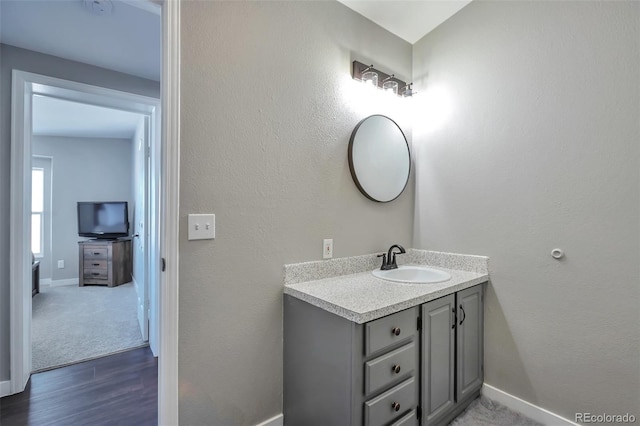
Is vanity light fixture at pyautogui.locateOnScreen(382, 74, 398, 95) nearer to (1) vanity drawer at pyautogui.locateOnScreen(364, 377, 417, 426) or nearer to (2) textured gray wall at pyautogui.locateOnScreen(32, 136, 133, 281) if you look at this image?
(1) vanity drawer at pyautogui.locateOnScreen(364, 377, 417, 426)

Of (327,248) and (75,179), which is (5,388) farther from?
(75,179)

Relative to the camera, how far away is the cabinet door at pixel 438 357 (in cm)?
143

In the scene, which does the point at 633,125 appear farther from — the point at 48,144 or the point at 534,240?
the point at 48,144

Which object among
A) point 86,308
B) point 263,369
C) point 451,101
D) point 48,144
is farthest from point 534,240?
point 48,144

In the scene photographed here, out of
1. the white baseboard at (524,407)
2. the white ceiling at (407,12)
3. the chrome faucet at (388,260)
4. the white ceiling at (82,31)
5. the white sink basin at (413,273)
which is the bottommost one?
the white baseboard at (524,407)

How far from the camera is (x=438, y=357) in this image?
1.51 metres

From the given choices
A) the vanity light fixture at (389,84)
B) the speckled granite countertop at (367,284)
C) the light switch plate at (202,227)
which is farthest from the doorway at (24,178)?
the vanity light fixture at (389,84)

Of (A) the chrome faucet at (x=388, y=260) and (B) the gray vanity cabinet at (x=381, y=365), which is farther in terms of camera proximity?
(A) the chrome faucet at (x=388, y=260)

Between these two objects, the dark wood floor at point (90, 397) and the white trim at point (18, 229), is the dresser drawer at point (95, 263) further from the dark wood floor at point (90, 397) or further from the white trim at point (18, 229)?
the white trim at point (18, 229)

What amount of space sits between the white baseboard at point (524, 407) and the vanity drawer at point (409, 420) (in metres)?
0.78

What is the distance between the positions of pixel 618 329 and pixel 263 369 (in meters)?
1.76

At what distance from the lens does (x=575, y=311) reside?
1.54 m

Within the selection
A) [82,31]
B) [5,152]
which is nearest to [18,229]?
[5,152]

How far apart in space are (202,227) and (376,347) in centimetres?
92
